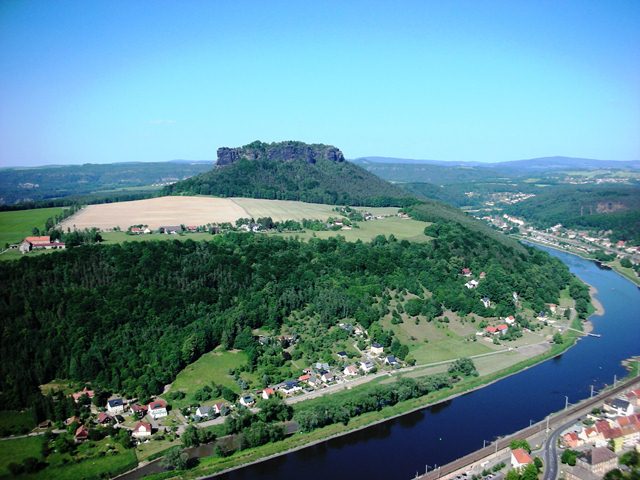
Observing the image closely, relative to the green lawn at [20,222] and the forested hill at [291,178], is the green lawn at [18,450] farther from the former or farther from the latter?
the forested hill at [291,178]

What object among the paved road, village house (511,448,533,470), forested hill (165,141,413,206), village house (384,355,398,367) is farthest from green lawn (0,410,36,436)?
forested hill (165,141,413,206)

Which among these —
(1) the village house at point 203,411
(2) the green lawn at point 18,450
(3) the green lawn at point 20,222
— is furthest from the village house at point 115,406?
(3) the green lawn at point 20,222

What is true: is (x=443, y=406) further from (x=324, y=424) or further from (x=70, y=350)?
(x=70, y=350)

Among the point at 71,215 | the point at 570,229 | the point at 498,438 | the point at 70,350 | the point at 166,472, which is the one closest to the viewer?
the point at 166,472

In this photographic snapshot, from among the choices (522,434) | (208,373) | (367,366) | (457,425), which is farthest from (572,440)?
(208,373)

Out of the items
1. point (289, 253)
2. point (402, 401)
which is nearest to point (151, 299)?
point (289, 253)

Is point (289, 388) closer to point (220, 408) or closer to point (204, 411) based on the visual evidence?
point (220, 408)
